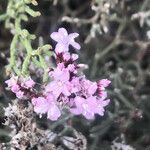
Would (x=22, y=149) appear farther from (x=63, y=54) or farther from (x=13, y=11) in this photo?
(x=13, y=11)

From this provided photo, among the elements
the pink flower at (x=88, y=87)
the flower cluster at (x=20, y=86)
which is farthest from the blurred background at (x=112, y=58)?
the pink flower at (x=88, y=87)

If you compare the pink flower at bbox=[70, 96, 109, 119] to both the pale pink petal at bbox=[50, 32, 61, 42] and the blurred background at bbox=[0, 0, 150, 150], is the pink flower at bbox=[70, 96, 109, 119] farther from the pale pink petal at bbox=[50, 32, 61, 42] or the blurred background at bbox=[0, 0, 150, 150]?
the blurred background at bbox=[0, 0, 150, 150]

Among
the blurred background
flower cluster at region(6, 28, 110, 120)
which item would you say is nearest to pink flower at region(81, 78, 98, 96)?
flower cluster at region(6, 28, 110, 120)

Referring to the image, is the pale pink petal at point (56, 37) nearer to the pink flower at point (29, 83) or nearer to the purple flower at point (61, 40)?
the purple flower at point (61, 40)

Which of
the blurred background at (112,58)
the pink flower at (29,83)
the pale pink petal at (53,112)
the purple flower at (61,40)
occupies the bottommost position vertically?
the pale pink petal at (53,112)

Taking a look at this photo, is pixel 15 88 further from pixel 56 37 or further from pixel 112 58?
pixel 112 58

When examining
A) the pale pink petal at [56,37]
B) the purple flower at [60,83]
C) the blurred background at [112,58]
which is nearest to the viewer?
the purple flower at [60,83]

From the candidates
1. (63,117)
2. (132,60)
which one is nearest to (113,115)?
(63,117)

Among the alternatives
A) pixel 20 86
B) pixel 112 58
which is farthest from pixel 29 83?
pixel 112 58
